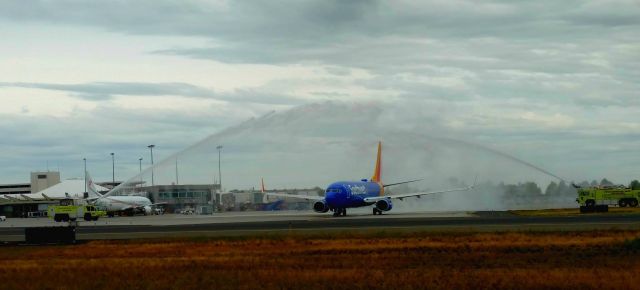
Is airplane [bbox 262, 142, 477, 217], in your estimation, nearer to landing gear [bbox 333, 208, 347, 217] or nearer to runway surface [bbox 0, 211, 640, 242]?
landing gear [bbox 333, 208, 347, 217]

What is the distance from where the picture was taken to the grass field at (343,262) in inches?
1246

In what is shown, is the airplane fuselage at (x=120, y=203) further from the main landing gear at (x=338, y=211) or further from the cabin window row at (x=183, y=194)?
the main landing gear at (x=338, y=211)

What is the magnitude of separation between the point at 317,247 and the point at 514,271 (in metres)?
15.9

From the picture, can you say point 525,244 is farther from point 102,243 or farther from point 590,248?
point 102,243

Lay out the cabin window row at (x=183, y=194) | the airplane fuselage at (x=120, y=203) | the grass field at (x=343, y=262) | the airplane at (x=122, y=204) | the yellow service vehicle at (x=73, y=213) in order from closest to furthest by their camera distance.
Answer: the grass field at (x=343, y=262) → the yellow service vehicle at (x=73, y=213) → the airplane at (x=122, y=204) → the airplane fuselage at (x=120, y=203) → the cabin window row at (x=183, y=194)

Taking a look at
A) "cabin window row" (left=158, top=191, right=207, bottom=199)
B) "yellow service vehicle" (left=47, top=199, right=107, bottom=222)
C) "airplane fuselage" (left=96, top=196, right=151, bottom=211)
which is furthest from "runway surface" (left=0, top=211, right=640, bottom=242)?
"cabin window row" (left=158, top=191, right=207, bottom=199)

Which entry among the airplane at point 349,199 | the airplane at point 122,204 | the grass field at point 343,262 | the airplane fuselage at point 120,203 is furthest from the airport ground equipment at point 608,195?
the airplane fuselage at point 120,203

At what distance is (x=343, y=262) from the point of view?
128ft

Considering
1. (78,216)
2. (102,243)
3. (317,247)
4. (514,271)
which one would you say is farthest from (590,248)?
(78,216)

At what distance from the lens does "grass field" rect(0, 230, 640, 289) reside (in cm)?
3164

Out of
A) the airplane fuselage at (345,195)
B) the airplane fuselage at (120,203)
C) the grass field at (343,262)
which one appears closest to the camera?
the grass field at (343,262)

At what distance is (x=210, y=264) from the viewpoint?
39500mm

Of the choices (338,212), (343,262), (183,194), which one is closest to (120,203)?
(183,194)

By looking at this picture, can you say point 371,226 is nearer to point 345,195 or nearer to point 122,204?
point 345,195
